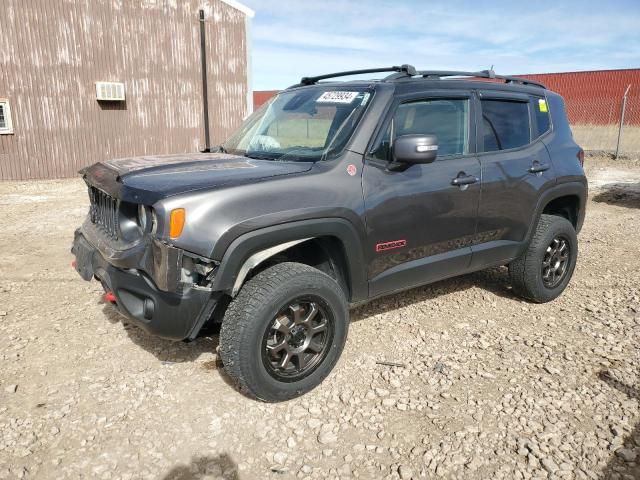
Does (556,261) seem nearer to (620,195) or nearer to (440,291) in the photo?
(440,291)

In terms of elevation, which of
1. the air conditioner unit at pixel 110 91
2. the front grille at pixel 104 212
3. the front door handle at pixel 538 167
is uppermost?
the air conditioner unit at pixel 110 91

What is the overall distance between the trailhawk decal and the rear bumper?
A: 110 centimetres

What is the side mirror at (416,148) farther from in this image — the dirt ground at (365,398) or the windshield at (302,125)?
the dirt ground at (365,398)

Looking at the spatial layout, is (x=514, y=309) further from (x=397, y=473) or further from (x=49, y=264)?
(x=49, y=264)

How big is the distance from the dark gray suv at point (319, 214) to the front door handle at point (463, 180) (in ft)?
0.04

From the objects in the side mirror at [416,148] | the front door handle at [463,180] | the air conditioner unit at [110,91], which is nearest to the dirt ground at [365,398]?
the front door handle at [463,180]

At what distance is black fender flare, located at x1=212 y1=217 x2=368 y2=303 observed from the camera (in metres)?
2.63

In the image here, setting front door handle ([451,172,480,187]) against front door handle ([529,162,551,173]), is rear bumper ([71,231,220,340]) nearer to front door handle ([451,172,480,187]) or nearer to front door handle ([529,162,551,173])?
front door handle ([451,172,480,187])

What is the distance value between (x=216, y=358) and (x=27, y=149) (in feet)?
37.7

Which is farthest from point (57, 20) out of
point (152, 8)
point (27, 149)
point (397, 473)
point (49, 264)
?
point (397, 473)

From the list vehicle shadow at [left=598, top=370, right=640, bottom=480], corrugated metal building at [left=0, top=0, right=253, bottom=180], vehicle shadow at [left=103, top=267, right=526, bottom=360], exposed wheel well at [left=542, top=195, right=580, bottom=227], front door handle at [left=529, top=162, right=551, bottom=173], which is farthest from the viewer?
corrugated metal building at [left=0, top=0, right=253, bottom=180]

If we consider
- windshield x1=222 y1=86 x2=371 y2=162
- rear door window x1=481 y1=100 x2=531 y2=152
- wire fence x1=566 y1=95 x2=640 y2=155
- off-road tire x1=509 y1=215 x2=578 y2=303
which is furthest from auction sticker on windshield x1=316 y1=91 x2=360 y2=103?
wire fence x1=566 y1=95 x2=640 y2=155

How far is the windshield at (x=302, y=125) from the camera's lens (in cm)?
329

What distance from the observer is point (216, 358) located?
138 inches
